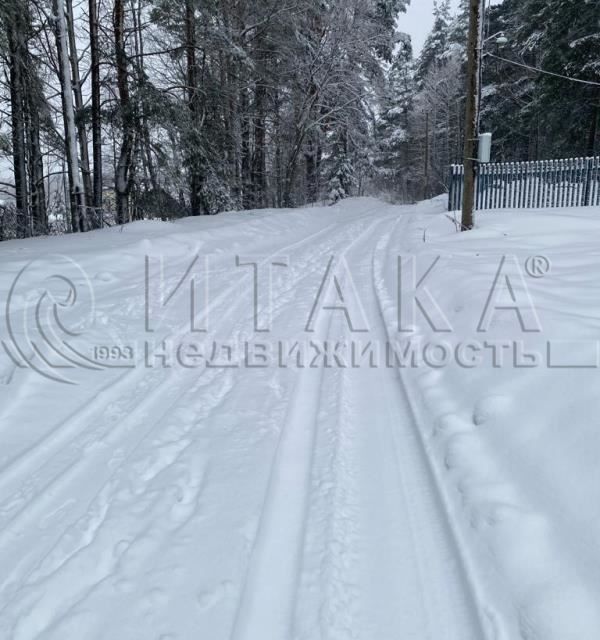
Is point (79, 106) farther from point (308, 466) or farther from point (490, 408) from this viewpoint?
point (490, 408)

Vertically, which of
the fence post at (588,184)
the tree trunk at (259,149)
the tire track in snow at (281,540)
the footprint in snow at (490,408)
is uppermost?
the tree trunk at (259,149)

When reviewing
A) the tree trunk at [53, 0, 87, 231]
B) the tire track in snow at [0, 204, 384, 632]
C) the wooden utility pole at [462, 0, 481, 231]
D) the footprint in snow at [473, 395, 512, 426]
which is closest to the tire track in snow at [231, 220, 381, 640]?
the tire track in snow at [0, 204, 384, 632]

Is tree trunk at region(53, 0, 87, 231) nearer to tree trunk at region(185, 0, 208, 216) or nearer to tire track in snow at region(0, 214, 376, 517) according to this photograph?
tree trunk at region(185, 0, 208, 216)

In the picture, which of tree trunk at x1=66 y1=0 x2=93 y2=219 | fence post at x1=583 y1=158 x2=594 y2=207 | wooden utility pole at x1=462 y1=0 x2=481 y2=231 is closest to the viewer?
wooden utility pole at x1=462 y1=0 x2=481 y2=231

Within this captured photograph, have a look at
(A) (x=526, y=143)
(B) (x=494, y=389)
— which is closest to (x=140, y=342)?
(B) (x=494, y=389)

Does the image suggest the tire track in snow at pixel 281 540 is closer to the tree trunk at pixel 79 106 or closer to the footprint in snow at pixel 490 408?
the footprint in snow at pixel 490 408

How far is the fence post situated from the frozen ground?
9.35m

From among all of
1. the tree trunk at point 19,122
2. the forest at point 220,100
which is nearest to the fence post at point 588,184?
the forest at point 220,100

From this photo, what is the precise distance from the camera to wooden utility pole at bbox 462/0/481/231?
32.7 feet

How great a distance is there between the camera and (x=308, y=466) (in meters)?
2.92

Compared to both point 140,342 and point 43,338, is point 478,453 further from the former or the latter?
point 43,338

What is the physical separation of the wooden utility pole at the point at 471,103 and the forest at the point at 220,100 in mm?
581

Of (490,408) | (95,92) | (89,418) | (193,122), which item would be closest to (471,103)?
(193,122)

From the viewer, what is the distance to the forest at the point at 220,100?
12.6 meters
